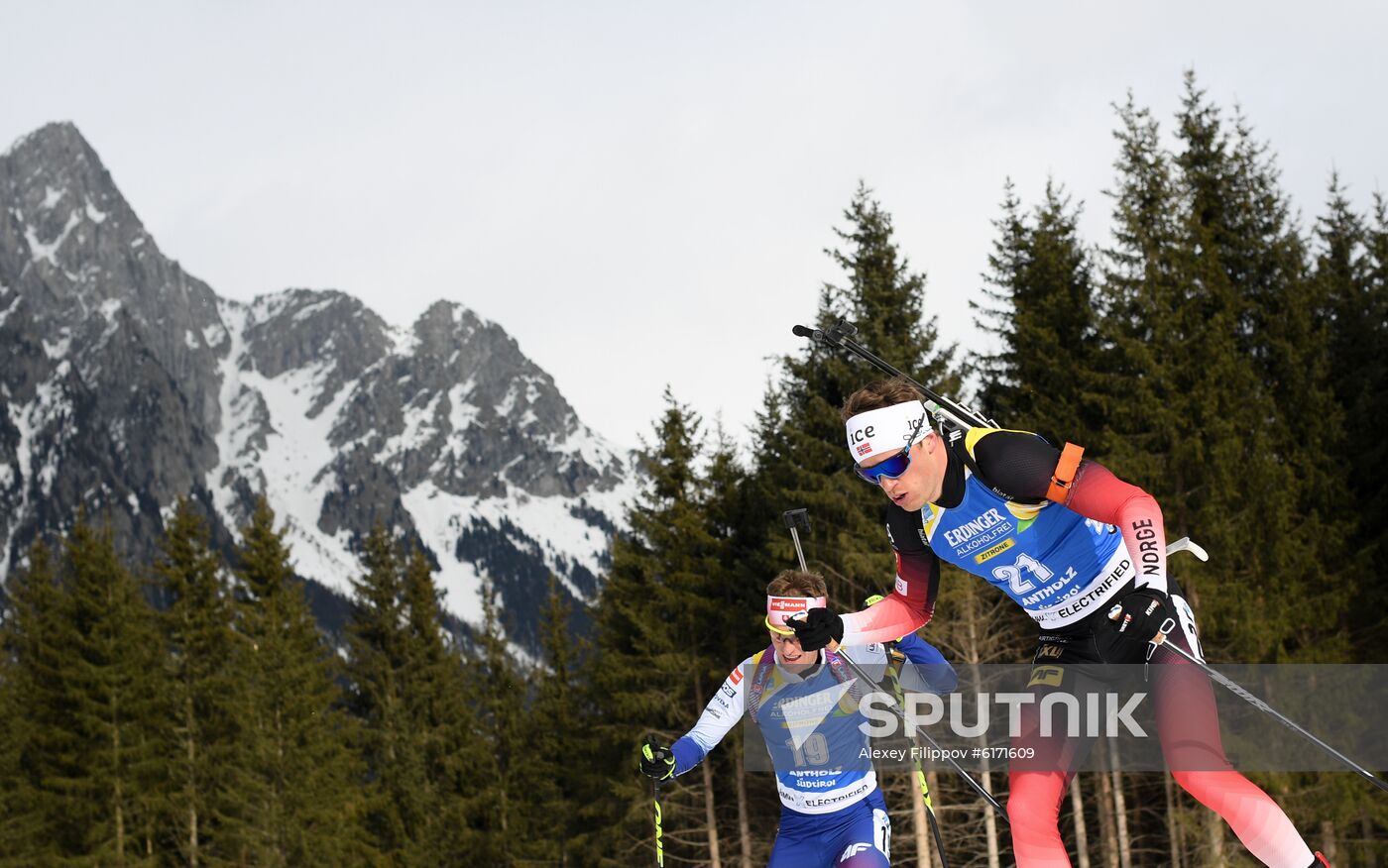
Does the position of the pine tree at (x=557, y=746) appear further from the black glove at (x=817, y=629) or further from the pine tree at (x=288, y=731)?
the black glove at (x=817, y=629)

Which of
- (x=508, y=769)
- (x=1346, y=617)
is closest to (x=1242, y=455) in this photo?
(x=1346, y=617)

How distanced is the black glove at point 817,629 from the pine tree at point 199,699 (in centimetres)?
2897

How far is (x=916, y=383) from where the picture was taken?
16.2 feet

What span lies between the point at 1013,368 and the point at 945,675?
19.4 m

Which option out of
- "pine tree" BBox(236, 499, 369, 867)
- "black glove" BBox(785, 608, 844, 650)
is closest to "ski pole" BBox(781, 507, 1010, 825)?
"black glove" BBox(785, 608, 844, 650)

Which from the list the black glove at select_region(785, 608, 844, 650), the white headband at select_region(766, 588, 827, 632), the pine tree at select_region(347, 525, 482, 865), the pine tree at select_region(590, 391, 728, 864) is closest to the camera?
the black glove at select_region(785, 608, 844, 650)

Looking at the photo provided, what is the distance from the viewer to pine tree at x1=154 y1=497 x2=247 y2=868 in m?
32.8

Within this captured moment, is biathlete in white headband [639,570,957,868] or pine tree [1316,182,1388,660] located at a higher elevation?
pine tree [1316,182,1388,660]

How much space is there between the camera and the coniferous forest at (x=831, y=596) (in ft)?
66.3

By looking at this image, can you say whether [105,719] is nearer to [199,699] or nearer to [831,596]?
[199,699]

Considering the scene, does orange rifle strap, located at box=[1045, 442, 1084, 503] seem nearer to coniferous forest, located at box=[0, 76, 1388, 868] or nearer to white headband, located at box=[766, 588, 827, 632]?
white headband, located at box=[766, 588, 827, 632]

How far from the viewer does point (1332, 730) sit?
19031 mm

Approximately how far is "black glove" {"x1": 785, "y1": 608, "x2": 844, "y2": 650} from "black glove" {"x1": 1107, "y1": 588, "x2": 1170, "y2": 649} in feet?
4.28

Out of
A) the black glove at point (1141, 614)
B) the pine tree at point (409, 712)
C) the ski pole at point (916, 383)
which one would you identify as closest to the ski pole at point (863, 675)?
the ski pole at point (916, 383)
